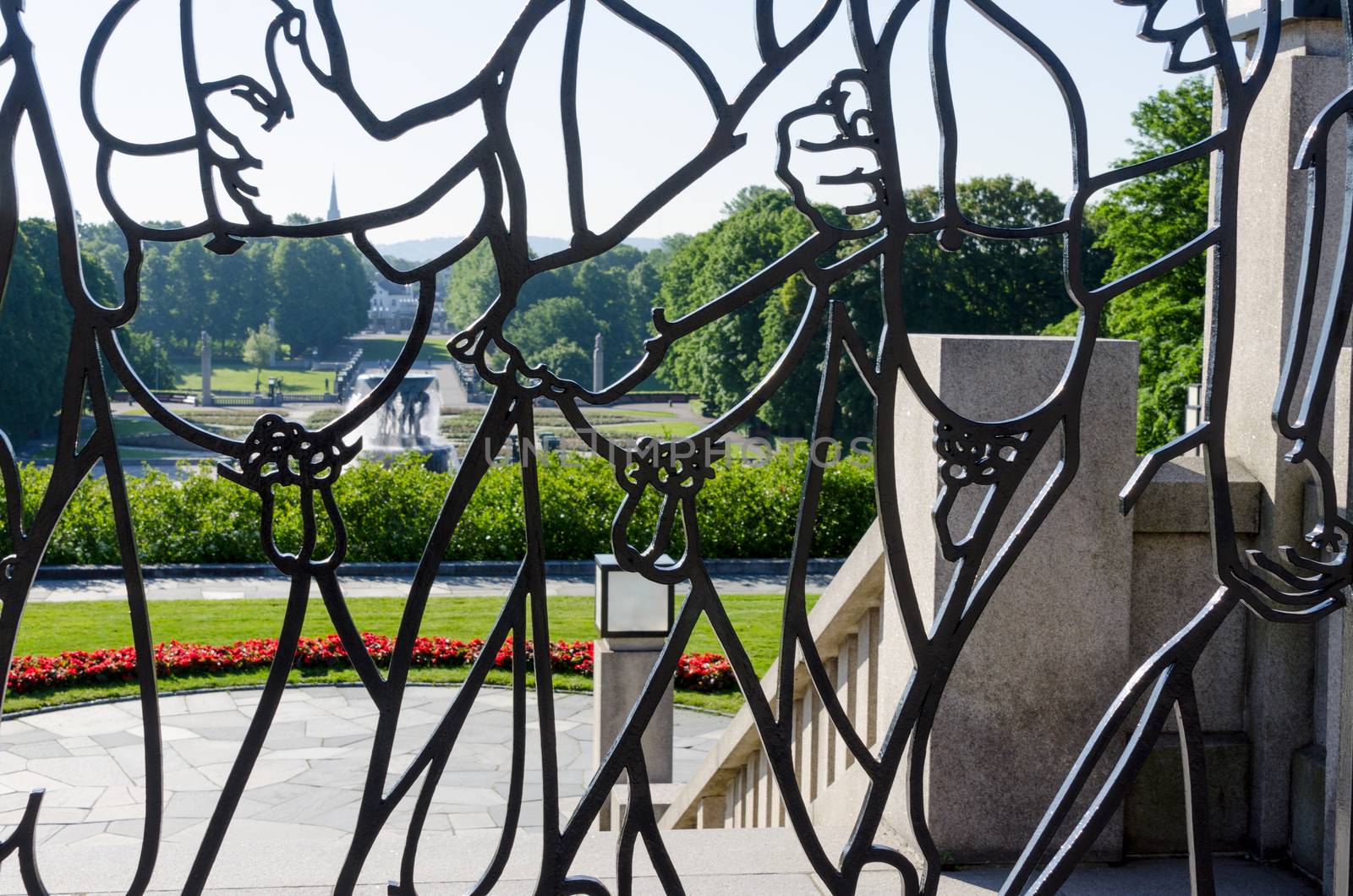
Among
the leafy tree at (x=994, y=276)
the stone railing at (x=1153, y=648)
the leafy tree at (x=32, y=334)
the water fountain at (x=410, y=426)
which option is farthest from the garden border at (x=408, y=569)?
the leafy tree at (x=32, y=334)

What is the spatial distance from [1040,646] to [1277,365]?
1.06 meters

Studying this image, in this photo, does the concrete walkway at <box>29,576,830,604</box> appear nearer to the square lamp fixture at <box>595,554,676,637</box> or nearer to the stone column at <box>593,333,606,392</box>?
the square lamp fixture at <box>595,554,676,637</box>

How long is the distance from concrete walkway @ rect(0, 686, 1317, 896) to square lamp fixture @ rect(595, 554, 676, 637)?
122 cm

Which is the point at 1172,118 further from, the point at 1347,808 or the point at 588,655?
the point at 1347,808

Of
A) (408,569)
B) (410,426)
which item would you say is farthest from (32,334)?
(408,569)

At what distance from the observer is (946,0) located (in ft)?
6.70

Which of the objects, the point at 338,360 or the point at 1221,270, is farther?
the point at 338,360

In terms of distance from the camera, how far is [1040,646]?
3.43 meters

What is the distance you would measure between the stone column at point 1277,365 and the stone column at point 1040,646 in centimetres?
42

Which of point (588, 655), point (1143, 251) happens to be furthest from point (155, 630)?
point (1143, 251)

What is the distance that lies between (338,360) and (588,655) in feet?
288

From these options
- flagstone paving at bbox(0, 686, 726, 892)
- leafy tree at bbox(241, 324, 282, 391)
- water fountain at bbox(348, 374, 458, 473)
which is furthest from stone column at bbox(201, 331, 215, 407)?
flagstone paving at bbox(0, 686, 726, 892)

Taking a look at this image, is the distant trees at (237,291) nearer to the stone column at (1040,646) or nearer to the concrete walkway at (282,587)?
the concrete walkway at (282,587)

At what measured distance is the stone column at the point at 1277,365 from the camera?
10.9ft
